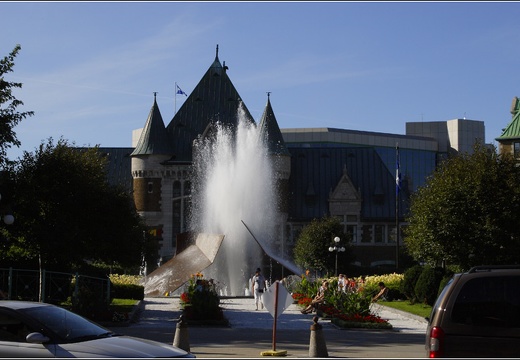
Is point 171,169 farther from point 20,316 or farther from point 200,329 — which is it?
point 20,316

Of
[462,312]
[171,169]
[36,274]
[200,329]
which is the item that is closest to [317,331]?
[462,312]

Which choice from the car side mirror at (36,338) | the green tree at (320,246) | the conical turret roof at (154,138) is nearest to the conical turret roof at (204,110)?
the conical turret roof at (154,138)

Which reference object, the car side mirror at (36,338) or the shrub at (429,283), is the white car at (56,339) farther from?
the shrub at (429,283)

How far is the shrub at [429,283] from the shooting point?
38562 mm

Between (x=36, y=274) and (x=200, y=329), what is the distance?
8.14 meters

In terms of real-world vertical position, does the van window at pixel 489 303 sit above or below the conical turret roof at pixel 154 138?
below

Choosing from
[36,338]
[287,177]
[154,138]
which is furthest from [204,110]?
[36,338]

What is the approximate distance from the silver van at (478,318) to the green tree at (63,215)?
71.3 ft

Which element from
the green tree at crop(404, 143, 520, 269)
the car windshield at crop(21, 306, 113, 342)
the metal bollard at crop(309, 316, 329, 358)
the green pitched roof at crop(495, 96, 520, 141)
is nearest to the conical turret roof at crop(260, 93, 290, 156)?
the green pitched roof at crop(495, 96, 520, 141)

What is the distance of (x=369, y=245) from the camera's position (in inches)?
3661

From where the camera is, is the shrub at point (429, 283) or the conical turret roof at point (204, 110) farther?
the conical turret roof at point (204, 110)

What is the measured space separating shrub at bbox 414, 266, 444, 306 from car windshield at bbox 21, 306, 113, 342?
88.0ft

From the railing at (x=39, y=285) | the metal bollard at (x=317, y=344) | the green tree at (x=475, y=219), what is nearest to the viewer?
the metal bollard at (x=317, y=344)

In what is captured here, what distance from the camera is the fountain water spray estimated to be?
5441cm
